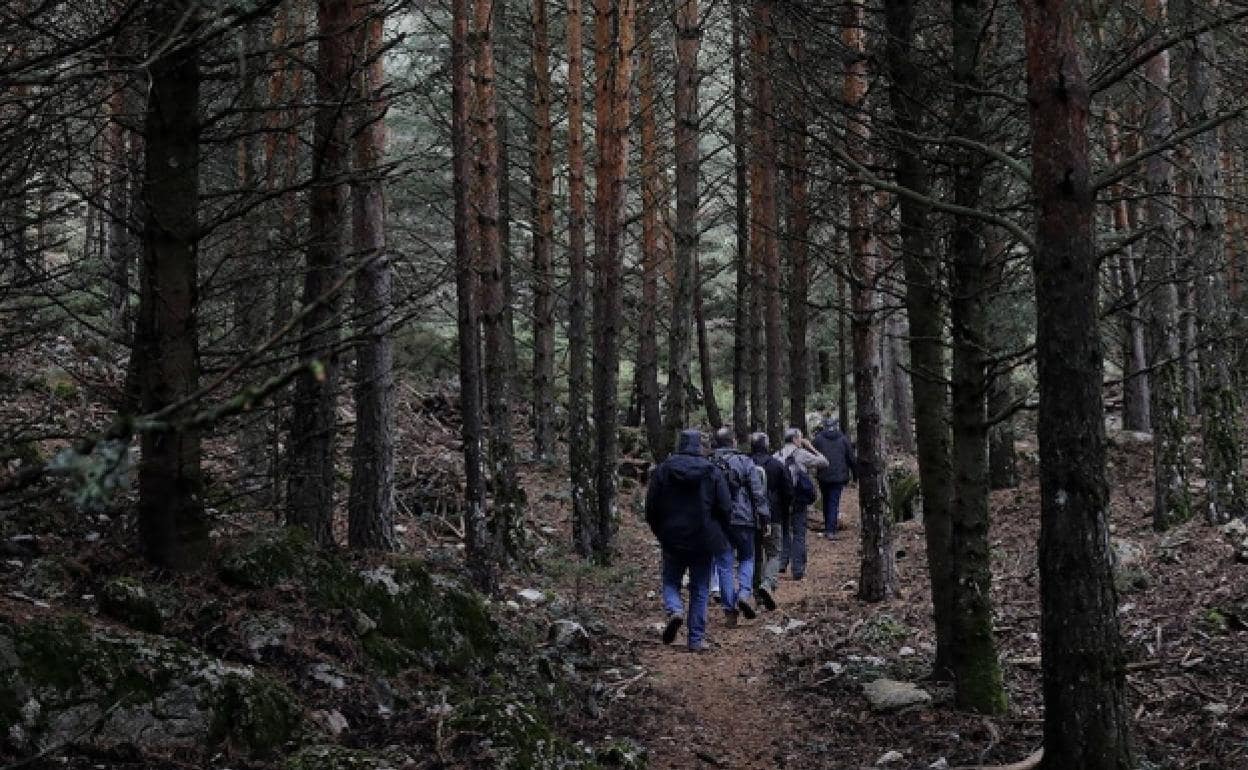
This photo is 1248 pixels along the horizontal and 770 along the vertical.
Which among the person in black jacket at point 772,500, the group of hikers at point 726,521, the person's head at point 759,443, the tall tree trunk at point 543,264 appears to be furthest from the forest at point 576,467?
the tall tree trunk at point 543,264

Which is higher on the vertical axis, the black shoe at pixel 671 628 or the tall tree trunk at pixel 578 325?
the tall tree trunk at pixel 578 325

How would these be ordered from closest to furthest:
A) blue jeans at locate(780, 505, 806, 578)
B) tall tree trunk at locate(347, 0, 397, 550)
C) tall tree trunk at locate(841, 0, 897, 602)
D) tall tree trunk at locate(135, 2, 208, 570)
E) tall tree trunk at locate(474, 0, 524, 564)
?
1. tall tree trunk at locate(135, 2, 208, 570)
2. tall tree trunk at locate(347, 0, 397, 550)
3. tall tree trunk at locate(841, 0, 897, 602)
4. tall tree trunk at locate(474, 0, 524, 564)
5. blue jeans at locate(780, 505, 806, 578)

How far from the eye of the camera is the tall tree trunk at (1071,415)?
442 centimetres

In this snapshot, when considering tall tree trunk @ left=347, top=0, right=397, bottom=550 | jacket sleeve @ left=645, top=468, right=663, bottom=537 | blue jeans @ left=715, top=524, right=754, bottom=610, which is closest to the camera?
tall tree trunk @ left=347, top=0, right=397, bottom=550

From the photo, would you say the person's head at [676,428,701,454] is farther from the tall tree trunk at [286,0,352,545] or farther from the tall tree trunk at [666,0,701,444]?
the tall tree trunk at [666,0,701,444]

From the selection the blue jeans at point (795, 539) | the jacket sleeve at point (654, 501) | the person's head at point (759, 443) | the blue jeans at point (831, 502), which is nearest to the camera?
the jacket sleeve at point (654, 501)

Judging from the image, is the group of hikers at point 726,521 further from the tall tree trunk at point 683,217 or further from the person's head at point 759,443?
the tall tree trunk at point 683,217

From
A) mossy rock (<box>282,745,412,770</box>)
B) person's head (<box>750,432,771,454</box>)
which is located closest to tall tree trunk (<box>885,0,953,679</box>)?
mossy rock (<box>282,745,412,770</box>)

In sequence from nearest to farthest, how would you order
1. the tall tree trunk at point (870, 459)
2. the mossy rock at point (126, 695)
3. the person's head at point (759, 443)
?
the mossy rock at point (126, 695) → the tall tree trunk at point (870, 459) → the person's head at point (759, 443)

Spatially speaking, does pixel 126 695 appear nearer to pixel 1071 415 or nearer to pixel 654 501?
pixel 1071 415

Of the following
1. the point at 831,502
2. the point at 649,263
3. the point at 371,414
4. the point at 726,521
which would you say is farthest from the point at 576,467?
the point at 371,414

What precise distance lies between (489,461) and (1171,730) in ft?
30.3

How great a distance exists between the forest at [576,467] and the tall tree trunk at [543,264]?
3618mm

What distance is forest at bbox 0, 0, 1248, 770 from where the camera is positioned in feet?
14.6
